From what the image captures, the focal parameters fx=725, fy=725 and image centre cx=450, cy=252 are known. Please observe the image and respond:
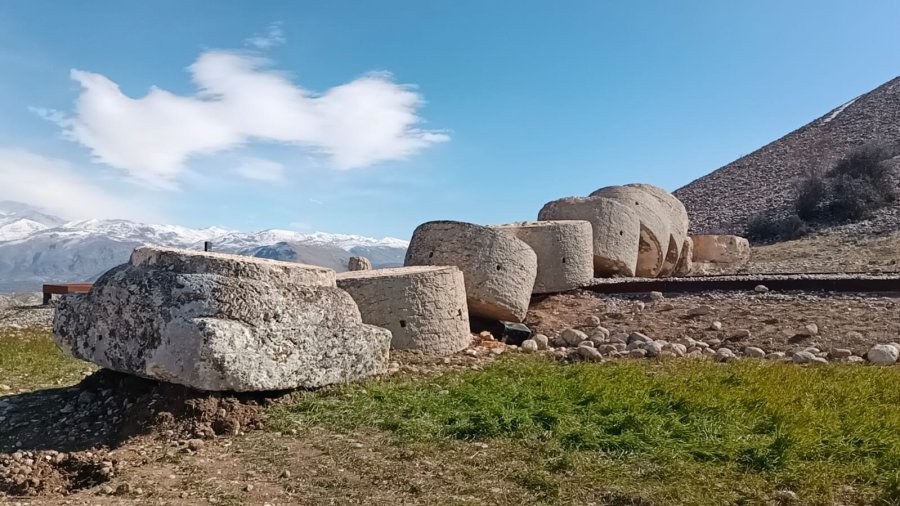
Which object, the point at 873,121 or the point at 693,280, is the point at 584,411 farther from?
the point at 873,121

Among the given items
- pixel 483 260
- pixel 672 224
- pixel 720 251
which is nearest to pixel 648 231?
pixel 672 224

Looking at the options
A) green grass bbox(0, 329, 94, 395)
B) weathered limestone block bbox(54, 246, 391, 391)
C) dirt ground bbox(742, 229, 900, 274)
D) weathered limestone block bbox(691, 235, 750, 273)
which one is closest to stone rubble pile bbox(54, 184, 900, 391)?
weathered limestone block bbox(54, 246, 391, 391)

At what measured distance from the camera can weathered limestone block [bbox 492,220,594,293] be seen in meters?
10.5

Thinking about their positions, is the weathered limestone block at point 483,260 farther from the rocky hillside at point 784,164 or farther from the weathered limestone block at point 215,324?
the rocky hillside at point 784,164

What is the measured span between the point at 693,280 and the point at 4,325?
36.4 ft

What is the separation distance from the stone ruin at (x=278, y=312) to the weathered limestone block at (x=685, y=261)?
8653 millimetres

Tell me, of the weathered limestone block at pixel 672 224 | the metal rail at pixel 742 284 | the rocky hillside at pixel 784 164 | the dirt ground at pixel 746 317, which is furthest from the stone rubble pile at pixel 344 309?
the rocky hillside at pixel 784 164

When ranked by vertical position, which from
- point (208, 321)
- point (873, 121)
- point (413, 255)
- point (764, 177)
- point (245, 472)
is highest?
point (873, 121)

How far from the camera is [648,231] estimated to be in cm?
1430

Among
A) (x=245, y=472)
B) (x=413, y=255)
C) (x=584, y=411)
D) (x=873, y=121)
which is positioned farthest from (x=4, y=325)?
(x=873, y=121)

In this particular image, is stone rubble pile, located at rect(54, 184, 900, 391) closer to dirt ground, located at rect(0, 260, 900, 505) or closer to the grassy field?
dirt ground, located at rect(0, 260, 900, 505)

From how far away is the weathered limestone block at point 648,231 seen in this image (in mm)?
14320

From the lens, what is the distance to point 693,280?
11008 mm

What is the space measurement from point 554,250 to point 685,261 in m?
7.70
